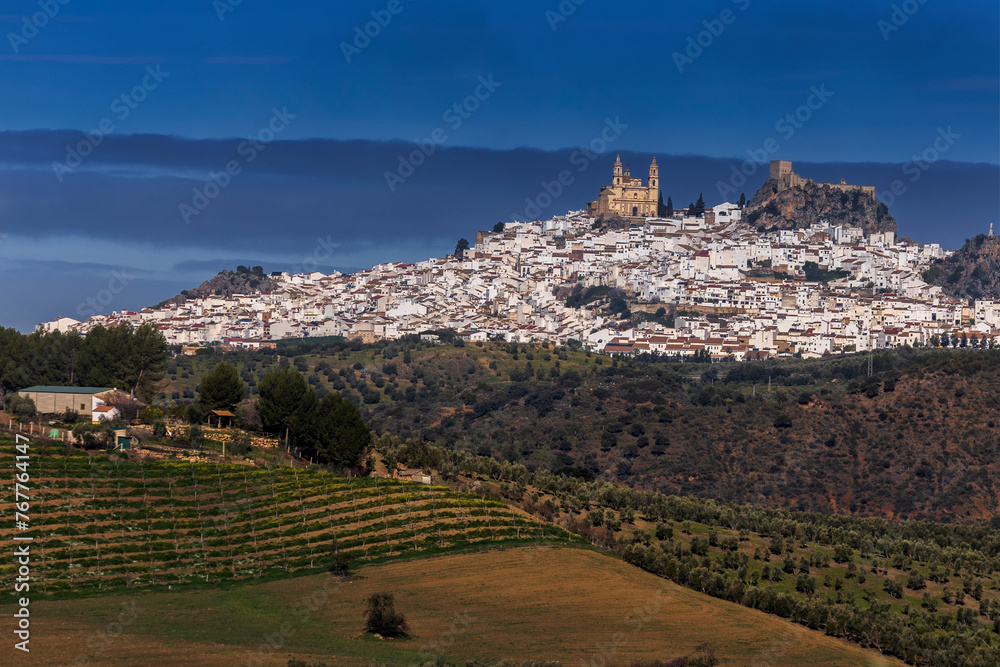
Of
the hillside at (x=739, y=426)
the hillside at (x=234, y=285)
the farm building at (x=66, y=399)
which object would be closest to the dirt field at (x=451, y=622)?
the farm building at (x=66, y=399)

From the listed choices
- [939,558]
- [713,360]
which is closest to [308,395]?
[939,558]

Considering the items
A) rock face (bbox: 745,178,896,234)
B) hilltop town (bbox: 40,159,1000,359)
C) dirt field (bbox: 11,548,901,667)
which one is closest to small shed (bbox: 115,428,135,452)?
dirt field (bbox: 11,548,901,667)

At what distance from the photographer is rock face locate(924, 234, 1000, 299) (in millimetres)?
148500

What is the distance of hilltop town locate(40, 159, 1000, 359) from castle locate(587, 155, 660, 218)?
0.20 m

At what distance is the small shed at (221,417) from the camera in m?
40.7

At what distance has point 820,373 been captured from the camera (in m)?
89.9

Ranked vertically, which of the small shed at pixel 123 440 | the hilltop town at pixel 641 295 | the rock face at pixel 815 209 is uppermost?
the rock face at pixel 815 209

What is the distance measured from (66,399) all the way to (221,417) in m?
4.89

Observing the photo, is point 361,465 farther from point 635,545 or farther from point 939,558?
point 939,558

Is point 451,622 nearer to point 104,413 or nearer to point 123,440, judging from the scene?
point 123,440

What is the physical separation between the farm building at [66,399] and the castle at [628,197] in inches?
5346

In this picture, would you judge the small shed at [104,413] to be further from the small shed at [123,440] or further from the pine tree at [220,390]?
the pine tree at [220,390]

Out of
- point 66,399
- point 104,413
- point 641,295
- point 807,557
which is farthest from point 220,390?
point 641,295

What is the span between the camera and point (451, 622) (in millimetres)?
24812
